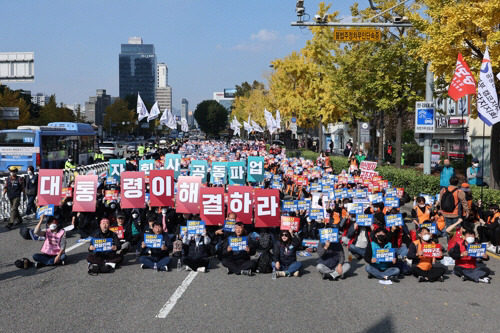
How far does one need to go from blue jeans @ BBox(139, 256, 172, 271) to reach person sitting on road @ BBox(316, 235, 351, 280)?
337 centimetres

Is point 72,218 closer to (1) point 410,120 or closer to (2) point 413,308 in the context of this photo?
(2) point 413,308

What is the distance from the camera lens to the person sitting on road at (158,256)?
11.8 metres

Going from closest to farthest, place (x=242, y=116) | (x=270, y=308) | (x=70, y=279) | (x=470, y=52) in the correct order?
(x=270, y=308) < (x=70, y=279) < (x=470, y=52) < (x=242, y=116)

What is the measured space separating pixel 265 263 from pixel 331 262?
56.8 inches

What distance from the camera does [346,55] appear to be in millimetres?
35562

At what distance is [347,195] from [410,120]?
134 ft

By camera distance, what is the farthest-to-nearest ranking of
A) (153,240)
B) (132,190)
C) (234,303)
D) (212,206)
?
(132,190) → (212,206) → (153,240) → (234,303)

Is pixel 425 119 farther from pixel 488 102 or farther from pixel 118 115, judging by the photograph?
pixel 118 115

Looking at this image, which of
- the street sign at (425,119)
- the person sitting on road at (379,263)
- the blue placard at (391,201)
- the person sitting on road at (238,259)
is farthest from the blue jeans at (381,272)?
the street sign at (425,119)

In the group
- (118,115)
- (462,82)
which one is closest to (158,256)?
(462,82)

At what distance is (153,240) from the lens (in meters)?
11.8

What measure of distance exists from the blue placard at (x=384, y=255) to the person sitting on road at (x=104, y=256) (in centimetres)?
572

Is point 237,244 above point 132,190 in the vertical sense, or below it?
below

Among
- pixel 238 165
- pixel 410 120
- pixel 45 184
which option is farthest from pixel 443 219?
pixel 410 120
